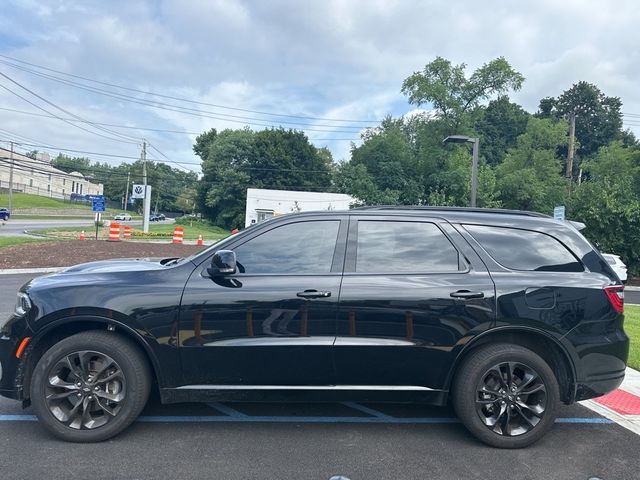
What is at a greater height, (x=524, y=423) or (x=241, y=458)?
(x=524, y=423)

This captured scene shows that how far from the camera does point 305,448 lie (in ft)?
11.4

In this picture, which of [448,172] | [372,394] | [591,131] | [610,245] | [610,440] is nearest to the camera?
[372,394]

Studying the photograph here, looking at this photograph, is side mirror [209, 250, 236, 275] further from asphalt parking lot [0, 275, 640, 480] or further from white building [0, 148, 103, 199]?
white building [0, 148, 103, 199]

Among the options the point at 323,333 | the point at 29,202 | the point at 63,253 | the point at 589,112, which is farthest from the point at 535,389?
the point at 29,202

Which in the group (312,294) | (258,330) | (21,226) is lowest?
(21,226)

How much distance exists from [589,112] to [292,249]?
7288 cm

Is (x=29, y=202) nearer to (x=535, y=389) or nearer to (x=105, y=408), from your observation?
(x=105, y=408)

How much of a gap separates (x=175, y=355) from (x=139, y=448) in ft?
2.33

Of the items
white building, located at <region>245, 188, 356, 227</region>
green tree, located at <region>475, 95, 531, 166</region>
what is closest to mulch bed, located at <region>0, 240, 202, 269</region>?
white building, located at <region>245, 188, 356, 227</region>

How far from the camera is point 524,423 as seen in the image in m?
3.60

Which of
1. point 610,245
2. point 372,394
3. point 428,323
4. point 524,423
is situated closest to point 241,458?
point 372,394

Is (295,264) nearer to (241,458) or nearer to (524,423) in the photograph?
(241,458)

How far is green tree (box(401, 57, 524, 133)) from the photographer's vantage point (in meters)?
39.5

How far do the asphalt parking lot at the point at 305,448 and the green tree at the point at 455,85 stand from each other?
38842mm
